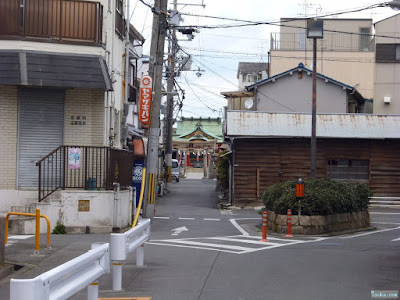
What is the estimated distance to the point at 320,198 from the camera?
20.9 m

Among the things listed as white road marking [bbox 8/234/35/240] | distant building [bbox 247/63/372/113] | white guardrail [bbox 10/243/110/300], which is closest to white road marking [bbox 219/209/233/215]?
distant building [bbox 247/63/372/113]

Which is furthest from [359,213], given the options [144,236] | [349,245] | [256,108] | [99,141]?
[256,108]

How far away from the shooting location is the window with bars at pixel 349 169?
34750 millimetres

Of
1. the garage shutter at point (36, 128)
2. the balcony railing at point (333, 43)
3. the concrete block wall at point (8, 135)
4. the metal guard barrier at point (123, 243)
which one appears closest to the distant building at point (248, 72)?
the balcony railing at point (333, 43)

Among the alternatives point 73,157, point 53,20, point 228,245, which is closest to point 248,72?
point 53,20

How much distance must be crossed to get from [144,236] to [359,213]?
44.4ft

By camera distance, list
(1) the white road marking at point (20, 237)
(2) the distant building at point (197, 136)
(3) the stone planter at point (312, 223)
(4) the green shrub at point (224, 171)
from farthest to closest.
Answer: (2) the distant building at point (197, 136), (4) the green shrub at point (224, 171), (3) the stone planter at point (312, 223), (1) the white road marking at point (20, 237)

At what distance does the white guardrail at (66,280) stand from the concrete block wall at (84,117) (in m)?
11.6

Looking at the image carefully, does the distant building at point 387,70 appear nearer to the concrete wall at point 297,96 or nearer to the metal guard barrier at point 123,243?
the concrete wall at point 297,96

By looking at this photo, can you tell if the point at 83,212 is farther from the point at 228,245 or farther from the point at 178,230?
the point at 228,245

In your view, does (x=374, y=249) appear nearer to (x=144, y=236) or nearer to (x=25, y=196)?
(x=144, y=236)

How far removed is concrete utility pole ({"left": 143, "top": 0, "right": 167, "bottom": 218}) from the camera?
24.2 meters

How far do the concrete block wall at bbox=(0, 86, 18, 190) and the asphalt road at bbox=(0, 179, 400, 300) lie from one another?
3.33 m

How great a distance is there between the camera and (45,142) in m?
19.6
